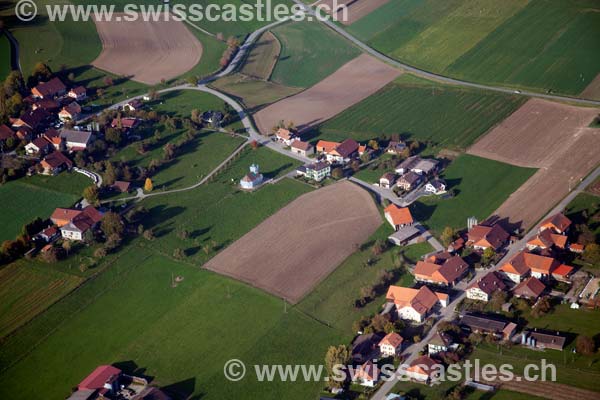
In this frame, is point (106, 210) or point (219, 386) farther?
point (106, 210)

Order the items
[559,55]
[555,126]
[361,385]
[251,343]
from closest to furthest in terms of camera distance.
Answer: [361,385]
[251,343]
[555,126]
[559,55]

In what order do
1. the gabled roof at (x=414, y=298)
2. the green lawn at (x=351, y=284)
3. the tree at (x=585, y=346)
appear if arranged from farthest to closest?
the green lawn at (x=351, y=284) < the gabled roof at (x=414, y=298) < the tree at (x=585, y=346)

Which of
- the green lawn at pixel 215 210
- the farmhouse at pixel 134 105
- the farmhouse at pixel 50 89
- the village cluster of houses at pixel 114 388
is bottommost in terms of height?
the village cluster of houses at pixel 114 388

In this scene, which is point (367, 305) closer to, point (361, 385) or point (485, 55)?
point (361, 385)

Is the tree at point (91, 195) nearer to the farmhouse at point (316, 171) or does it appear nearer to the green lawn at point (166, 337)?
the green lawn at point (166, 337)

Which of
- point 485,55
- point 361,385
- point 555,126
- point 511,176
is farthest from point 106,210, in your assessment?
point 485,55

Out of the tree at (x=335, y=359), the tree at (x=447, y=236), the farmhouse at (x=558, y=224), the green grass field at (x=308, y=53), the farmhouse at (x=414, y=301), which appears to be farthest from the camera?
the green grass field at (x=308, y=53)

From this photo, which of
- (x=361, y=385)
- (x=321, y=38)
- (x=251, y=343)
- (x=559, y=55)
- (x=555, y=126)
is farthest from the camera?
(x=321, y=38)

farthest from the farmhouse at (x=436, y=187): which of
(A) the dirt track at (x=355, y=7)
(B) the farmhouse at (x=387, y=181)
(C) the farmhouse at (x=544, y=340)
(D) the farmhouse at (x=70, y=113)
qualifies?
(A) the dirt track at (x=355, y=7)
